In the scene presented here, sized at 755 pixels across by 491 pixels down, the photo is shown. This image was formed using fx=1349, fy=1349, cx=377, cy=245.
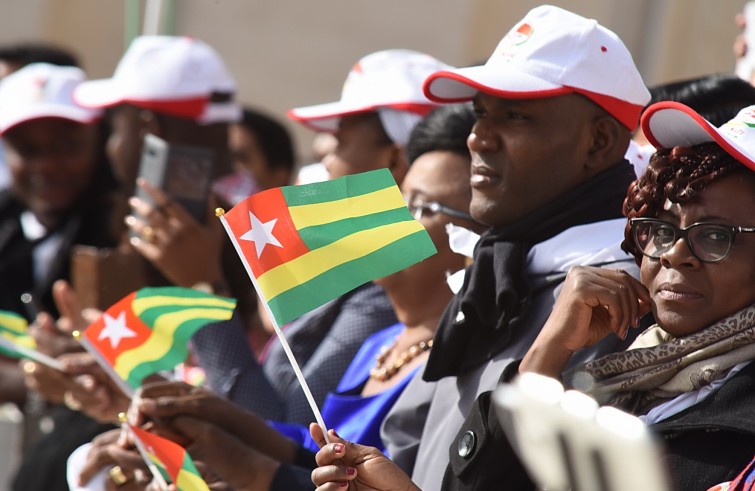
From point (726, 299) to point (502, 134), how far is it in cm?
83

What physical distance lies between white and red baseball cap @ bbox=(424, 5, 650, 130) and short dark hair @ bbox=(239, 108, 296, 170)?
370cm

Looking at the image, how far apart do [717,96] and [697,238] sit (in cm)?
107

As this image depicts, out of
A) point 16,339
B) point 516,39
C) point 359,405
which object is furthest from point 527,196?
point 16,339

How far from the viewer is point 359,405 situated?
12.0 ft

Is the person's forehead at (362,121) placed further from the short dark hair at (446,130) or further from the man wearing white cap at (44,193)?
the man wearing white cap at (44,193)

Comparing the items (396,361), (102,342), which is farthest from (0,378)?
(396,361)

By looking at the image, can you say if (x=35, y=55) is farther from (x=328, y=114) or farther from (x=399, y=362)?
(x=399, y=362)

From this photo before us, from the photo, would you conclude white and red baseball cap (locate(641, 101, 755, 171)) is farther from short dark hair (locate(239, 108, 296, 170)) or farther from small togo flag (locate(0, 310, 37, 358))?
short dark hair (locate(239, 108, 296, 170))

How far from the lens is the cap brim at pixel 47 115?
579 cm

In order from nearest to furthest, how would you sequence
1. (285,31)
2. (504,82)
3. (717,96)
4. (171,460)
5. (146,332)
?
(504,82) < (171,460) < (717,96) < (146,332) < (285,31)

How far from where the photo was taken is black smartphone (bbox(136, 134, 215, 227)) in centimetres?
479

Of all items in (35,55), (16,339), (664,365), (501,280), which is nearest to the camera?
(664,365)

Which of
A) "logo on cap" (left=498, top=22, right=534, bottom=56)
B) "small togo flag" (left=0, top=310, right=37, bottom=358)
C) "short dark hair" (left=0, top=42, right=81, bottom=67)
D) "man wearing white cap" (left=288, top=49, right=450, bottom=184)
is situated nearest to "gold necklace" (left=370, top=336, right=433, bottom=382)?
"man wearing white cap" (left=288, top=49, right=450, bottom=184)

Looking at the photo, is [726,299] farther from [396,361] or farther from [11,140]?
[11,140]
